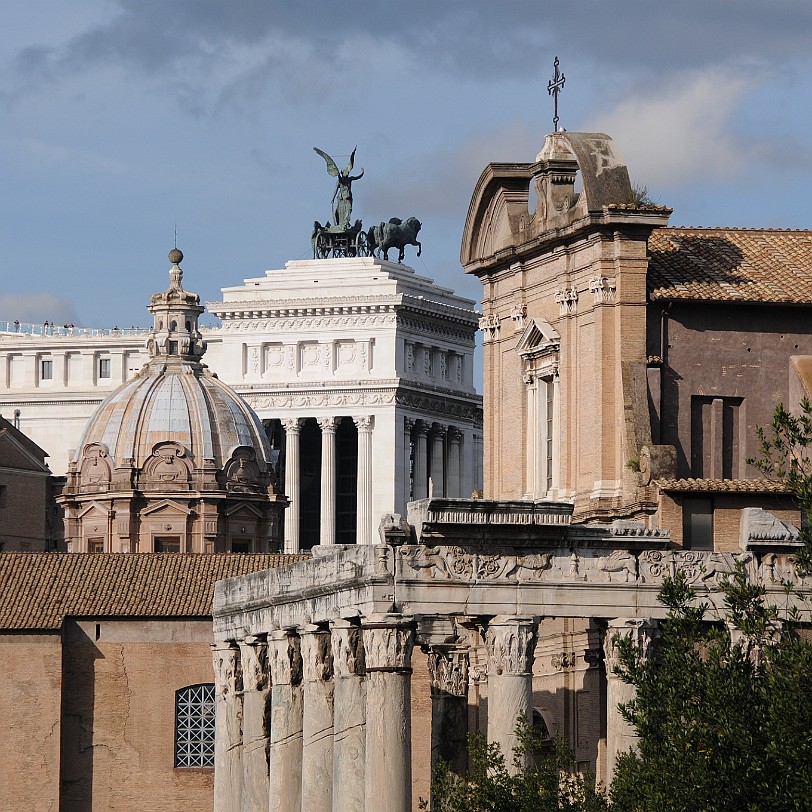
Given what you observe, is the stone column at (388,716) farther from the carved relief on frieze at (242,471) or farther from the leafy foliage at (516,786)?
the carved relief on frieze at (242,471)

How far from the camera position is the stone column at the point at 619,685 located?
160ft

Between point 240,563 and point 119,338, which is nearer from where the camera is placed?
point 240,563

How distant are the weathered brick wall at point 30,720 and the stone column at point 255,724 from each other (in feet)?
55.3

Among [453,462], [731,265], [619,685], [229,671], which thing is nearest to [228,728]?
[229,671]

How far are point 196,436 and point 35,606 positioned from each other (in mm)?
26100

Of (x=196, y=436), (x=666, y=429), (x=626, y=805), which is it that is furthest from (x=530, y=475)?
(x=196, y=436)

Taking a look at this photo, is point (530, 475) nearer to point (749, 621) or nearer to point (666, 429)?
point (666, 429)

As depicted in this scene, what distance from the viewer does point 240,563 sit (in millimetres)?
75750

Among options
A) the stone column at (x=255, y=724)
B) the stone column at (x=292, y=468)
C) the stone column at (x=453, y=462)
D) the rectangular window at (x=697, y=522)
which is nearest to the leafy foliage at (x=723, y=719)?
the stone column at (x=255, y=724)

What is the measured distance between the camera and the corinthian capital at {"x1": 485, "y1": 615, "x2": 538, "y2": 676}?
48469mm

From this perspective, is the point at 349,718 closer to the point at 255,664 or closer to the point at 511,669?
the point at 511,669

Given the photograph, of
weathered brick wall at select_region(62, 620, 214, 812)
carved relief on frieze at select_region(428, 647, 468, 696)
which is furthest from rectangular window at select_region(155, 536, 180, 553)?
carved relief on frieze at select_region(428, 647, 468, 696)

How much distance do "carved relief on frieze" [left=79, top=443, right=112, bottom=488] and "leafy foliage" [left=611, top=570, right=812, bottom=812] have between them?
58.7 meters

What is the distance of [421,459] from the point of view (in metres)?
137
